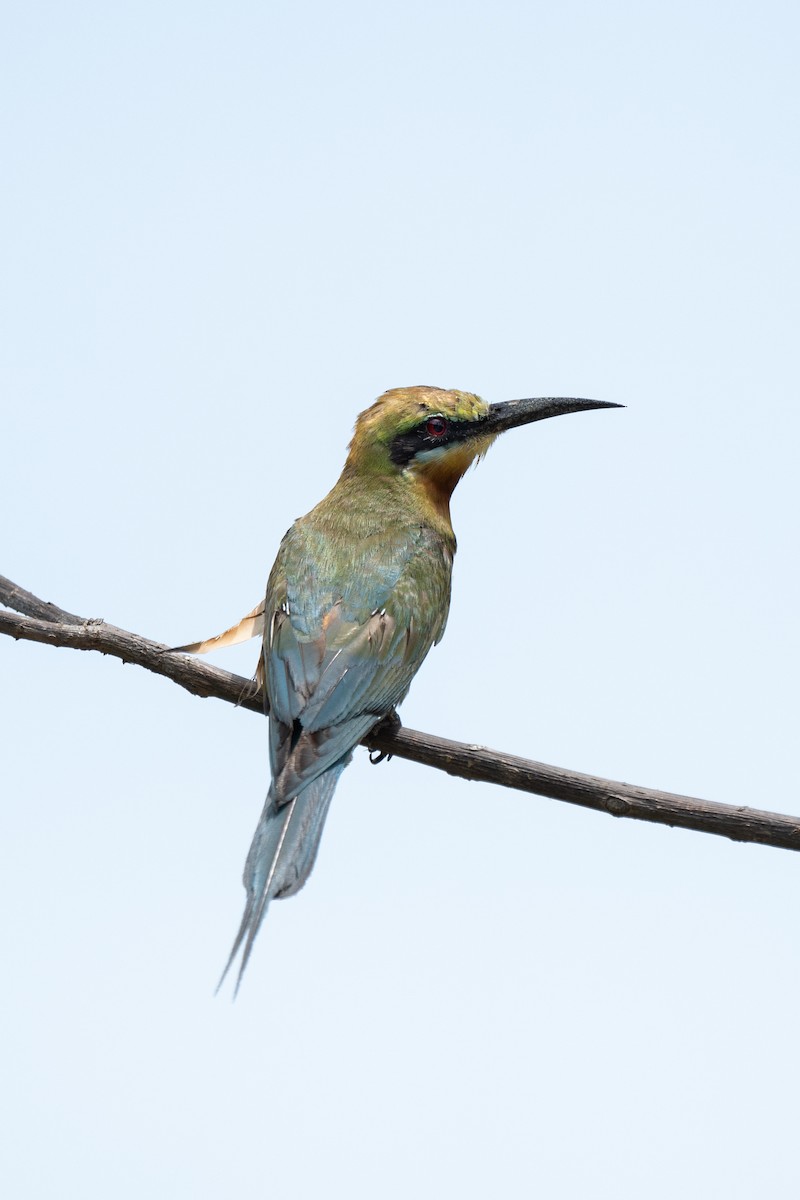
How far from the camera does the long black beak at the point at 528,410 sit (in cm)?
429

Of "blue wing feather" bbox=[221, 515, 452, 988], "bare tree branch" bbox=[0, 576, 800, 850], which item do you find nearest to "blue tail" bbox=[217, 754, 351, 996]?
"blue wing feather" bbox=[221, 515, 452, 988]

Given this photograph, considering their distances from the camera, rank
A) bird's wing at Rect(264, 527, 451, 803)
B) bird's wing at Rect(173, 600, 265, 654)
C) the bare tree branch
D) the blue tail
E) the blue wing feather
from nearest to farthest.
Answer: the bare tree branch < the blue tail < the blue wing feather < bird's wing at Rect(264, 527, 451, 803) < bird's wing at Rect(173, 600, 265, 654)

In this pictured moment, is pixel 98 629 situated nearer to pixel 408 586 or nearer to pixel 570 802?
pixel 408 586

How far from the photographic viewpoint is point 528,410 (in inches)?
171

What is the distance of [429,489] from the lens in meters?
4.20

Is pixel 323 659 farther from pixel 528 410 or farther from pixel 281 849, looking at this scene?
pixel 528 410

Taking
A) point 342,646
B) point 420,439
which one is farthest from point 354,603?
point 420,439

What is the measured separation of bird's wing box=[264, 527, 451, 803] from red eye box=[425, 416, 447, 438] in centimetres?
37

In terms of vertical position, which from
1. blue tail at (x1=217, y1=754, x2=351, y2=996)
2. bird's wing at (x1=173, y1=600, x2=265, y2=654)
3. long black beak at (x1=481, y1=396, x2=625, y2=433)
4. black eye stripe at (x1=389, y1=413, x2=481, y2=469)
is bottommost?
blue tail at (x1=217, y1=754, x2=351, y2=996)

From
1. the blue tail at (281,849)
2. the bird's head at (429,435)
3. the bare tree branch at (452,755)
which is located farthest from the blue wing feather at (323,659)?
the bird's head at (429,435)

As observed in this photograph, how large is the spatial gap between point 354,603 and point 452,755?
0.78 meters

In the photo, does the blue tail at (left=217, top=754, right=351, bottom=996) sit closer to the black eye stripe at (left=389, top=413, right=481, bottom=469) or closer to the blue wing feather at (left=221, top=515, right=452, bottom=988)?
the blue wing feather at (left=221, top=515, right=452, bottom=988)

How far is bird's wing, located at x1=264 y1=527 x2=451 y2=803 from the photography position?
11.0 feet

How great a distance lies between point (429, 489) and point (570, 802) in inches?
60.0
